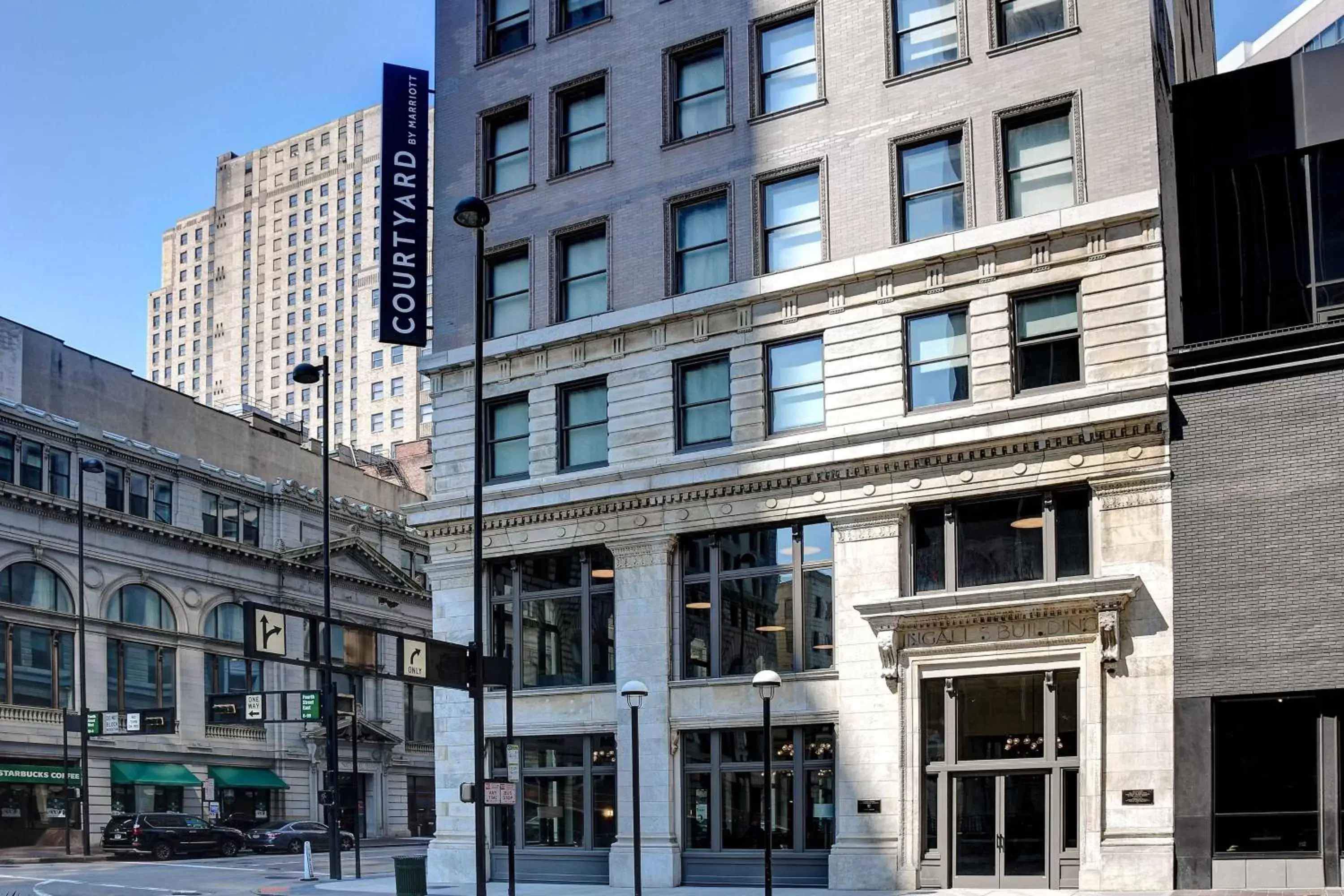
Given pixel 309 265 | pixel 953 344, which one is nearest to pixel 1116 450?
pixel 953 344

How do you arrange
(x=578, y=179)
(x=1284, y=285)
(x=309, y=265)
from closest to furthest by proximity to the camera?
1. (x=1284, y=285)
2. (x=578, y=179)
3. (x=309, y=265)

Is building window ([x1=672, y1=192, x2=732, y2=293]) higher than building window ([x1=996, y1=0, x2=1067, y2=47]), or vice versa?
building window ([x1=996, y1=0, x2=1067, y2=47])

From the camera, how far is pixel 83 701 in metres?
56.2

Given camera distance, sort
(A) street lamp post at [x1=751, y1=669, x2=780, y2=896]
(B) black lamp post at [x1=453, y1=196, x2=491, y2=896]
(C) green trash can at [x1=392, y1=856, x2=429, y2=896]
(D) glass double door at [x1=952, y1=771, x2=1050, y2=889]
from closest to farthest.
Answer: (B) black lamp post at [x1=453, y1=196, x2=491, y2=896] → (A) street lamp post at [x1=751, y1=669, x2=780, y2=896] → (D) glass double door at [x1=952, y1=771, x2=1050, y2=889] → (C) green trash can at [x1=392, y1=856, x2=429, y2=896]

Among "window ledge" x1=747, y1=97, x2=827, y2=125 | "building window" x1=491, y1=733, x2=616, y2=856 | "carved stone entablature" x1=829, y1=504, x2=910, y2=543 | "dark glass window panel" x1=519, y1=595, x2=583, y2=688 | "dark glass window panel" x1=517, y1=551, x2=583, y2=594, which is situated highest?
"window ledge" x1=747, y1=97, x2=827, y2=125

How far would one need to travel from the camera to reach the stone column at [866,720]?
94.3 ft

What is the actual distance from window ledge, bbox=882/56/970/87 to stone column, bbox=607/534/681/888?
1083 cm

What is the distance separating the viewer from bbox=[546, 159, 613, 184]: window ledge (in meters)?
35.2

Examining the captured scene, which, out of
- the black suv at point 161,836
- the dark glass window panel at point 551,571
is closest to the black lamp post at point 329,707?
the dark glass window panel at point 551,571

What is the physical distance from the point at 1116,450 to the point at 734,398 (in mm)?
8468

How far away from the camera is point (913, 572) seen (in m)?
29.7

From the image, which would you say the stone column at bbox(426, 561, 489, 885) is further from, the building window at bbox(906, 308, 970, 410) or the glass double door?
the glass double door

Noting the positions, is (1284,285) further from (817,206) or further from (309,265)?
(309,265)

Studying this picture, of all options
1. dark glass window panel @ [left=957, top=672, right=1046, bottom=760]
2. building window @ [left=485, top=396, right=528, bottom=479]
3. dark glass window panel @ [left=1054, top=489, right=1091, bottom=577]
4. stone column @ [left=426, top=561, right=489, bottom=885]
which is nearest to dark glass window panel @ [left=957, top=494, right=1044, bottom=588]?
dark glass window panel @ [left=1054, top=489, right=1091, bottom=577]
